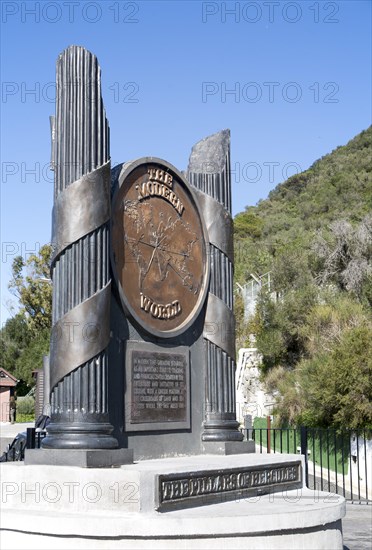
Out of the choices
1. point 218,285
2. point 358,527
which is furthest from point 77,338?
point 358,527

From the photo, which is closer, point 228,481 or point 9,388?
point 228,481

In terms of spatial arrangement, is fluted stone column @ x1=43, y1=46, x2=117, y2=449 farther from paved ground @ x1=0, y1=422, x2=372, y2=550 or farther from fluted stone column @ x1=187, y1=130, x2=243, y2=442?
paved ground @ x1=0, y1=422, x2=372, y2=550

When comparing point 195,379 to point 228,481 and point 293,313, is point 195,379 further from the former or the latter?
point 293,313

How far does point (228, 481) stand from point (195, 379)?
1845mm

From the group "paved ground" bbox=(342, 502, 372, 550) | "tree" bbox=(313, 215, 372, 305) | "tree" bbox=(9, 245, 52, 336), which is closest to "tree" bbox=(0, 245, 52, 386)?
"tree" bbox=(9, 245, 52, 336)

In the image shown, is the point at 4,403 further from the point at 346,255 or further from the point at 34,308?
the point at 346,255

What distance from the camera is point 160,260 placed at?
8.94 metres

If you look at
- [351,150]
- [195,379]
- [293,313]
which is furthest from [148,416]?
[351,150]

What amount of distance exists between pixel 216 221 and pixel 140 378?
274cm

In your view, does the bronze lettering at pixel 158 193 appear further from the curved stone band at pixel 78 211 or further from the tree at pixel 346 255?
the tree at pixel 346 255

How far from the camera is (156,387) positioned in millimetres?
8531

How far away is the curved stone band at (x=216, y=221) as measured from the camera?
991 centimetres

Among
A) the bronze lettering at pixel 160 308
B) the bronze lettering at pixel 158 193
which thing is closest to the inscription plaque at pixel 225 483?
the bronze lettering at pixel 160 308

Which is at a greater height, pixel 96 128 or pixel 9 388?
pixel 96 128
